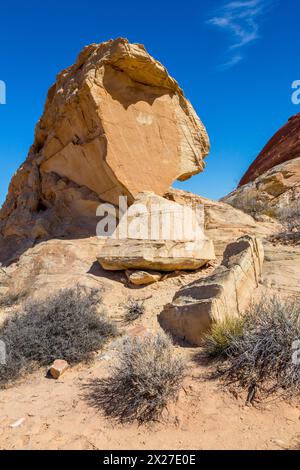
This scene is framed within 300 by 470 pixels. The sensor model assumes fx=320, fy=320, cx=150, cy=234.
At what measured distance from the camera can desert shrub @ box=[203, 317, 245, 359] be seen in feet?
9.96

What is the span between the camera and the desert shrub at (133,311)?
4.55 meters

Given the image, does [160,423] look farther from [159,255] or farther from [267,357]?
[159,255]

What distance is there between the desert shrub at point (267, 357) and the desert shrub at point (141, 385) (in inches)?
20.1

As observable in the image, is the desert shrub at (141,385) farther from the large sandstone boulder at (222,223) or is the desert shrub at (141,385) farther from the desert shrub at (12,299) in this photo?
the large sandstone boulder at (222,223)

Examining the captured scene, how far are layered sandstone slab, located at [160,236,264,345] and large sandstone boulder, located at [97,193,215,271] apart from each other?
1.02m

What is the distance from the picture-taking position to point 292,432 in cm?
219

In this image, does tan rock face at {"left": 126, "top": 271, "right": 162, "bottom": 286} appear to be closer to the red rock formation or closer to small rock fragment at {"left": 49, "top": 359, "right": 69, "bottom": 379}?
small rock fragment at {"left": 49, "top": 359, "right": 69, "bottom": 379}

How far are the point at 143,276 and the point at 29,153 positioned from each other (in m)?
6.07

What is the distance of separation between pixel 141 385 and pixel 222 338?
36.4 inches

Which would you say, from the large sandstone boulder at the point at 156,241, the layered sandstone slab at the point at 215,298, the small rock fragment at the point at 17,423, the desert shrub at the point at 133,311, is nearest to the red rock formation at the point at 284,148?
the large sandstone boulder at the point at 156,241

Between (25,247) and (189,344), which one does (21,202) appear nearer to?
(25,247)

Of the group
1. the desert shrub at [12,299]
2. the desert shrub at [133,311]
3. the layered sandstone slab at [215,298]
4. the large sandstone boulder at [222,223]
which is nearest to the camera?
the layered sandstone slab at [215,298]

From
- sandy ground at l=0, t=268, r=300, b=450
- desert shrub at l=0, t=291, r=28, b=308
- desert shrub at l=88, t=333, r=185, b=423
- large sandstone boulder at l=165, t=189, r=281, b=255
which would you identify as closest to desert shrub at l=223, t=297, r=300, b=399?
sandy ground at l=0, t=268, r=300, b=450

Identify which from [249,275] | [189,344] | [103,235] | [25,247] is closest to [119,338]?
[189,344]
